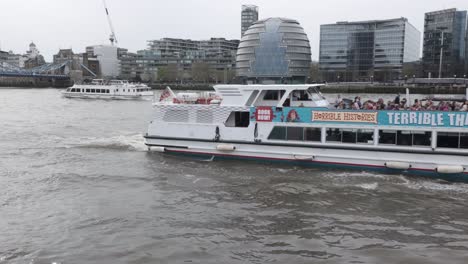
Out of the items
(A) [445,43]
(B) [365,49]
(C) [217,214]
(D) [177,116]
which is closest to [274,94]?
(D) [177,116]

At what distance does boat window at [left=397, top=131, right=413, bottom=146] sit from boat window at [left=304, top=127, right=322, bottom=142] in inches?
128

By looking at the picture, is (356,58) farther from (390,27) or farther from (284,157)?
(284,157)

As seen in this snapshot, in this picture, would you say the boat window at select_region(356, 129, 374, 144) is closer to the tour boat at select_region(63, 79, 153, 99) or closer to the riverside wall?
the tour boat at select_region(63, 79, 153, 99)

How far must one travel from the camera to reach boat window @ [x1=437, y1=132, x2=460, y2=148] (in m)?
17.5

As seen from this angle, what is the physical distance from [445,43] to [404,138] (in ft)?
497

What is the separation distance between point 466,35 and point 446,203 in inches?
6491

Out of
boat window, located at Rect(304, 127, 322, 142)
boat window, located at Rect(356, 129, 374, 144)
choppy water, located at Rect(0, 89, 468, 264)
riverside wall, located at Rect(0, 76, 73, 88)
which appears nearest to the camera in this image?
choppy water, located at Rect(0, 89, 468, 264)

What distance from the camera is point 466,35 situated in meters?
157

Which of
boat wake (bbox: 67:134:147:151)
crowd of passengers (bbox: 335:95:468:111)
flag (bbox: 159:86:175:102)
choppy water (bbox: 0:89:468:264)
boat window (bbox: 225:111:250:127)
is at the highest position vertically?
flag (bbox: 159:86:175:102)

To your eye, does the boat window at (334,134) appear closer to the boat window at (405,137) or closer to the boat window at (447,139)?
the boat window at (405,137)

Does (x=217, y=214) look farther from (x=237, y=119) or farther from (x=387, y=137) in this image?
(x=387, y=137)

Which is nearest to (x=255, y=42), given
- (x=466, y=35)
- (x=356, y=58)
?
(x=356, y=58)

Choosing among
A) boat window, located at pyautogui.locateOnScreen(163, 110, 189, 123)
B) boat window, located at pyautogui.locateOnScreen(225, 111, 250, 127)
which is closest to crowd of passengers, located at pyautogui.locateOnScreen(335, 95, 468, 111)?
boat window, located at pyautogui.locateOnScreen(225, 111, 250, 127)

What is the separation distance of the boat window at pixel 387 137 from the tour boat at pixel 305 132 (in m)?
0.04
